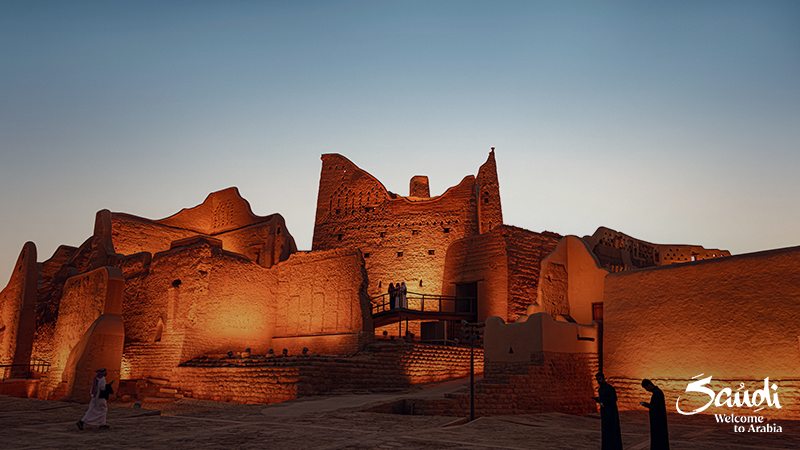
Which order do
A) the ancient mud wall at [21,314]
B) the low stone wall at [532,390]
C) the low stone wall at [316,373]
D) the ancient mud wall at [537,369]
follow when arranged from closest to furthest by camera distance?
the low stone wall at [532,390], the ancient mud wall at [537,369], the low stone wall at [316,373], the ancient mud wall at [21,314]

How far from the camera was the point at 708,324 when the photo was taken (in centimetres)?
1390

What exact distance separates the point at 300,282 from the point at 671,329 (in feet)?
38.7

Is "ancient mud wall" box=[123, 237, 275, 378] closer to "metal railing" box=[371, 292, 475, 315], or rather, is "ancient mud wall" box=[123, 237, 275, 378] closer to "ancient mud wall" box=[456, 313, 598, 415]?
"metal railing" box=[371, 292, 475, 315]

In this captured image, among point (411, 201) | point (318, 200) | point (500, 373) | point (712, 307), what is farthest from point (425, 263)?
point (712, 307)

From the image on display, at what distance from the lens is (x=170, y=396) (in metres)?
18.9

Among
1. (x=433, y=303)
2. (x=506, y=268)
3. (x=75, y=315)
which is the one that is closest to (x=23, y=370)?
(x=75, y=315)

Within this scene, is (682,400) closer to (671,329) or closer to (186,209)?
(671,329)

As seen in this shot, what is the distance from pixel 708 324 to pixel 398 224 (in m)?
16.4

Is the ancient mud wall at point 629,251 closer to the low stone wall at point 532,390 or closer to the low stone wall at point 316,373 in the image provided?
the low stone wall at point 532,390

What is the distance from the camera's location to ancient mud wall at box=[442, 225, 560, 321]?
74.3 ft

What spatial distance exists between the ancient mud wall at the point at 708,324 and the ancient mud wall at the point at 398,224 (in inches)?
459

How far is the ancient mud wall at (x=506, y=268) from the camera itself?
74.3ft

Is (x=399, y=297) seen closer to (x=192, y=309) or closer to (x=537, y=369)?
(x=192, y=309)

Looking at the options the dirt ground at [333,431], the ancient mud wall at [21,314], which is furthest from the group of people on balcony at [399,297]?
the ancient mud wall at [21,314]
